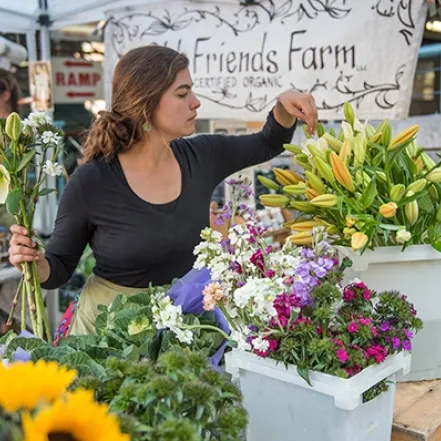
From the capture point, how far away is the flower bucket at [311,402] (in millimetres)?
779

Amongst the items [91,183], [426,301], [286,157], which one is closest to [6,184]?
[91,183]

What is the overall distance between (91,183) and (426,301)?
0.84 meters

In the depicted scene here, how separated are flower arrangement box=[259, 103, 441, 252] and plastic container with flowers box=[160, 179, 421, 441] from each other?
14cm

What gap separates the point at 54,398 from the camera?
54 cm

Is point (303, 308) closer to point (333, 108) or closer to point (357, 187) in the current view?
point (357, 187)

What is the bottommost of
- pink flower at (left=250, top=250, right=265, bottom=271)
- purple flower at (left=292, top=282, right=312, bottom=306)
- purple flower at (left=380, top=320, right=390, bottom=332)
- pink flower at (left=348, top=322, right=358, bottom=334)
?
purple flower at (left=380, top=320, right=390, bottom=332)

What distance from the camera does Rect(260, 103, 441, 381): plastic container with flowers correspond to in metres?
1.00

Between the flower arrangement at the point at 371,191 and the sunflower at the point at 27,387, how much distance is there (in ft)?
1.84

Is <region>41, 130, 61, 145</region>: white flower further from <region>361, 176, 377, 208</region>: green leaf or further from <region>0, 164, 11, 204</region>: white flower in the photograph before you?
<region>361, 176, 377, 208</region>: green leaf

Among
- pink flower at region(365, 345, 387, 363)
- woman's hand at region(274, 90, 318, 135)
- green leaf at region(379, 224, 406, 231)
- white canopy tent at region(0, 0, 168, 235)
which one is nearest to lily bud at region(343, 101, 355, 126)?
woman's hand at region(274, 90, 318, 135)

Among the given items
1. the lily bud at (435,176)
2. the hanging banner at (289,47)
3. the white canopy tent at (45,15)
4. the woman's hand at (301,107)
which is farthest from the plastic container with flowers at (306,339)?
the white canopy tent at (45,15)

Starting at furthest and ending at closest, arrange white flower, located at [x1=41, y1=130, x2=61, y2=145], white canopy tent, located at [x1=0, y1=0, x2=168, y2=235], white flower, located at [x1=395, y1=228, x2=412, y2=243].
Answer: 1. white canopy tent, located at [x1=0, y1=0, x2=168, y2=235]
2. white flower, located at [x1=41, y1=130, x2=61, y2=145]
3. white flower, located at [x1=395, y1=228, x2=412, y2=243]

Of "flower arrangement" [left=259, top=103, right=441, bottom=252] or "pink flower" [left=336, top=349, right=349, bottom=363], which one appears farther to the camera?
"flower arrangement" [left=259, top=103, right=441, bottom=252]

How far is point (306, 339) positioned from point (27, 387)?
39cm
